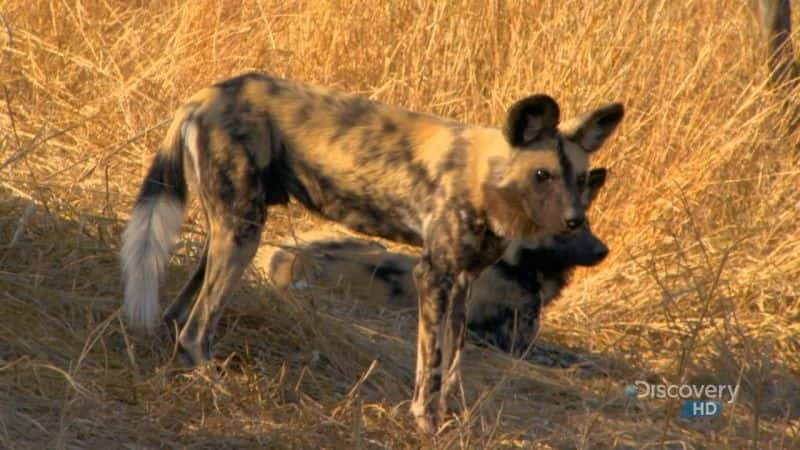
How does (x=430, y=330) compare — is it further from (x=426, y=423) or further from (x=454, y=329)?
(x=426, y=423)

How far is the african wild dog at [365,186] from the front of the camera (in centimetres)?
352

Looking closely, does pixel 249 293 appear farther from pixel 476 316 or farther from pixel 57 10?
pixel 57 10

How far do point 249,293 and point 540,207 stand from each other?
1.01 m

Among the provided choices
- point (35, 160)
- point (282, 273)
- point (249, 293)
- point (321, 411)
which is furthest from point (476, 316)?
point (35, 160)

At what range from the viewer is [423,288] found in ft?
11.8

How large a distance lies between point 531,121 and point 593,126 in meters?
0.20

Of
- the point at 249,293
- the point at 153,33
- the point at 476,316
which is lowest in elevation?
the point at 476,316

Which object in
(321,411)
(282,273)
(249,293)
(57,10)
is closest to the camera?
(321,411)

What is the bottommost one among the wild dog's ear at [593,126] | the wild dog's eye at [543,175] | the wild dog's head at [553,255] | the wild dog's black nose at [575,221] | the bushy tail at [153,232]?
the wild dog's head at [553,255]

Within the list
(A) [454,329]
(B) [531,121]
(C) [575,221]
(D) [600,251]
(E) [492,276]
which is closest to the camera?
(C) [575,221]
